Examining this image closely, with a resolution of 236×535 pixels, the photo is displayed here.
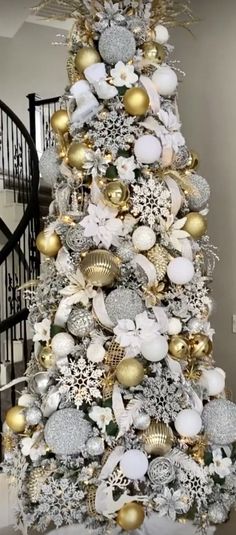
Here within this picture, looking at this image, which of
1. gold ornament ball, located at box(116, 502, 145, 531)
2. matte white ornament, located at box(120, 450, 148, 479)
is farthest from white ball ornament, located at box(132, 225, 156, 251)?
gold ornament ball, located at box(116, 502, 145, 531)

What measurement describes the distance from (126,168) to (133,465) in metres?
0.79

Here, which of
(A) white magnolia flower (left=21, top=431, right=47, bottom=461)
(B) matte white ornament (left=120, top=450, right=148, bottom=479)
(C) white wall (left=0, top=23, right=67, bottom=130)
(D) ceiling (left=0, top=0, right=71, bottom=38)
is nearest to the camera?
(B) matte white ornament (left=120, top=450, right=148, bottom=479)

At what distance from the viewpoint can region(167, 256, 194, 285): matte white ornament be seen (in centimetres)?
170

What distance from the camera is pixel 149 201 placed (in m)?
1.72

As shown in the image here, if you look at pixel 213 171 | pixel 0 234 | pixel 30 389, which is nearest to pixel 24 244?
pixel 0 234

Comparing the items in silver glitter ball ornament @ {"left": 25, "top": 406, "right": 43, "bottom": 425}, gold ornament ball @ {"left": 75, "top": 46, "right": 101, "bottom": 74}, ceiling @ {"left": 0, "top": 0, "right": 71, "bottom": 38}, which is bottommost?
silver glitter ball ornament @ {"left": 25, "top": 406, "right": 43, "bottom": 425}

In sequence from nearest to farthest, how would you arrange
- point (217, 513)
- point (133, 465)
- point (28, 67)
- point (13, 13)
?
point (133, 465) < point (217, 513) < point (13, 13) < point (28, 67)

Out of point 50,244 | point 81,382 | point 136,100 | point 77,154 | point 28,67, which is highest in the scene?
point 28,67

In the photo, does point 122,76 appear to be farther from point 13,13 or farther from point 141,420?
point 13,13

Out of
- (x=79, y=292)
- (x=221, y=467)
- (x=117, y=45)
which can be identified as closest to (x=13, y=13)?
(x=117, y=45)

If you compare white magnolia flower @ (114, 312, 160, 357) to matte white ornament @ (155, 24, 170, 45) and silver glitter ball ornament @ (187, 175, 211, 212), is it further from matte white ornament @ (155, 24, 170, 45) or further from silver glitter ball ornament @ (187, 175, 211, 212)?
matte white ornament @ (155, 24, 170, 45)

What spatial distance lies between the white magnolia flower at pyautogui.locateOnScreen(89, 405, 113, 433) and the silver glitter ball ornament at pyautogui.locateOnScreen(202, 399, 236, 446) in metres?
0.28

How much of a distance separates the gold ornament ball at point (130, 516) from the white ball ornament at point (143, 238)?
680mm

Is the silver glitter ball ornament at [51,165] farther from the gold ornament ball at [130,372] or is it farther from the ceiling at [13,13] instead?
the ceiling at [13,13]
